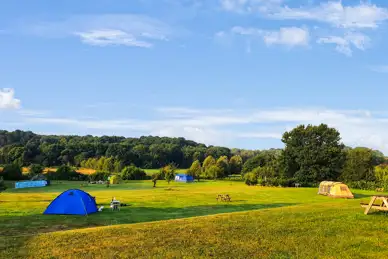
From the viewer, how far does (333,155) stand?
69625mm

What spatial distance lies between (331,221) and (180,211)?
524 inches

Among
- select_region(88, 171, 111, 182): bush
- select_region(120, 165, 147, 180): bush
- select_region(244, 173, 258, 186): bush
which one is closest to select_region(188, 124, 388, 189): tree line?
select_region(244, 173, 258, 186): bush

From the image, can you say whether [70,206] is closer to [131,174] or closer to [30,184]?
[30,184]

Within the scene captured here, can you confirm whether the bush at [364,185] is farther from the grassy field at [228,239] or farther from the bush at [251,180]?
the grassy field at [228,239]

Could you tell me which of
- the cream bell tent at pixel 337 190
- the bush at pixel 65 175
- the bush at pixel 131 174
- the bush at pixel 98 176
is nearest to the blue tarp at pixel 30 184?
the bush at pixel 98 176

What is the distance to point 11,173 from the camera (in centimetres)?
7869

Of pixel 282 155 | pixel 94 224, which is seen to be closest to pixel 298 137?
pixel 282 155

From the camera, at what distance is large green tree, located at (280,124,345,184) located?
68.5 meters

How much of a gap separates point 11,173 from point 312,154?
63001 mm

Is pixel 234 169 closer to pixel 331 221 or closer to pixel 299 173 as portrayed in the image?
pixel 299 173

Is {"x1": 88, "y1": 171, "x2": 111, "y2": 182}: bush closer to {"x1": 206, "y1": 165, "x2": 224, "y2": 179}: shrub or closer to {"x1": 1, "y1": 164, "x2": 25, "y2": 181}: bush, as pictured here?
{"x1": 1, "y1": 164, "x2": 25, "y2": 181}: bush

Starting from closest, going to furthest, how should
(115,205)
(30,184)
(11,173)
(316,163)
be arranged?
(115,205) → (30,184) → (316,163) → (11,173)

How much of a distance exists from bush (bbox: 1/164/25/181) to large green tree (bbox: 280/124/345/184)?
56961mm

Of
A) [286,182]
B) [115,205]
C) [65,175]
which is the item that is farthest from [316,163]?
[65,175]
